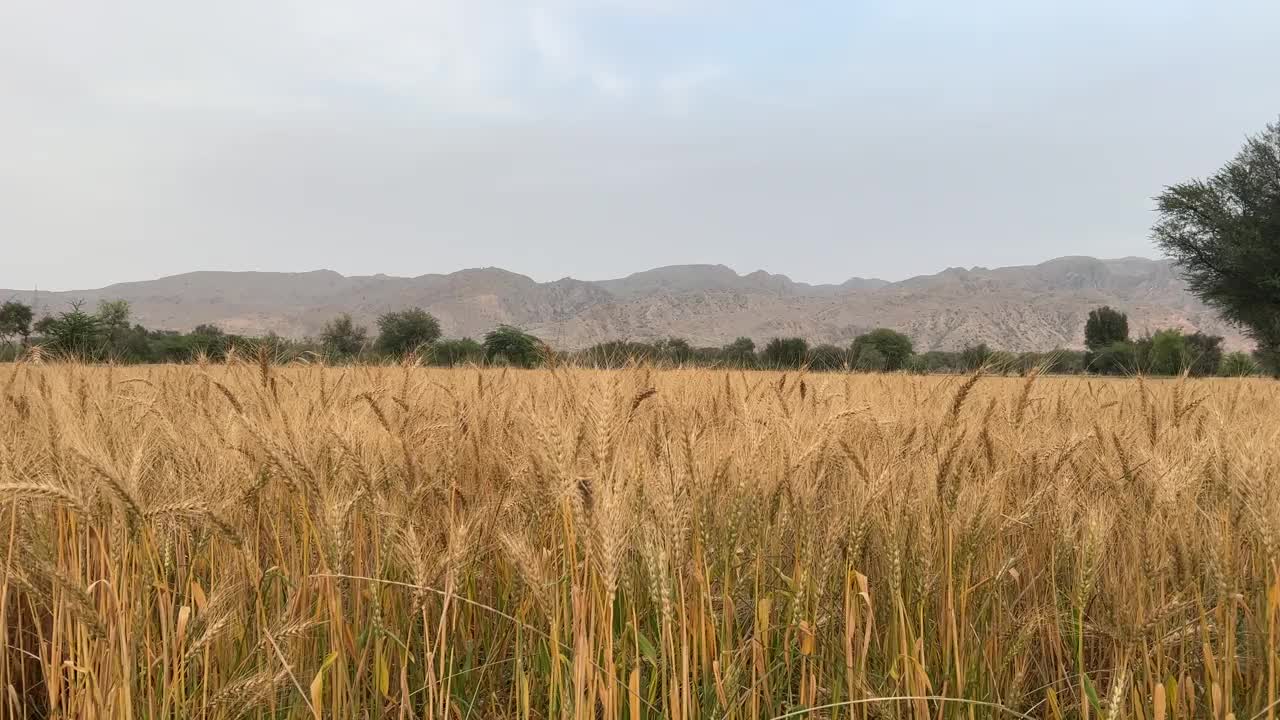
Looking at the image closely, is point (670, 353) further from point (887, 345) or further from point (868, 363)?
point (887, 345)

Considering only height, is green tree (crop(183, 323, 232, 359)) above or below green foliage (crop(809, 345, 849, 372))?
above

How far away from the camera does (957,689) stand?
153 cm

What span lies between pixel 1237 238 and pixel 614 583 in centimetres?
2953

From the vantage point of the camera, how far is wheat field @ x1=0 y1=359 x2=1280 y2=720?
1408mm

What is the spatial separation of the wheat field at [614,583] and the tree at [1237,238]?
27.4 meters

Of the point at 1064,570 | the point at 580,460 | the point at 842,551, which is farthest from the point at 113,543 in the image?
the point at 1064,570

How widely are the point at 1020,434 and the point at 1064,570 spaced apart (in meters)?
0.89

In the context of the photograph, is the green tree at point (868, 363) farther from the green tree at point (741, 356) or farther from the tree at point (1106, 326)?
the tree at point (1106, 326)

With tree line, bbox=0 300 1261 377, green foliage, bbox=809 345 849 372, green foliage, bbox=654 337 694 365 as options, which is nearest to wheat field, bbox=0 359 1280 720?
green foliage, bbox=809 345 849 372

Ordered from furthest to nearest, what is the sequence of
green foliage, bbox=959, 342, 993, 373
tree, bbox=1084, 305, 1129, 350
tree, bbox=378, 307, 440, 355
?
tree, bbox=1084, 305, 1129, 350, tree, bbox=378, 307, 440, 355, green foliage, bbox=959, 342, 993, 373

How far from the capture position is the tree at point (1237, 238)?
22.8 m

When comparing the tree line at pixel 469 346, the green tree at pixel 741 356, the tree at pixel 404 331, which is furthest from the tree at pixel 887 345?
the tree at pixel 404 331

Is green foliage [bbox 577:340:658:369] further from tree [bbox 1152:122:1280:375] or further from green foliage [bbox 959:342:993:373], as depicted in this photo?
tree [bbox 1152:122:1280:375]

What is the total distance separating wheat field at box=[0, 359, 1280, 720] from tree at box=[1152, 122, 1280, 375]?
27403 mm
